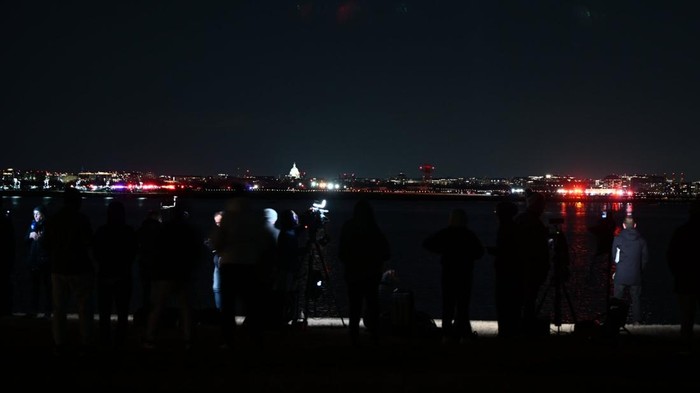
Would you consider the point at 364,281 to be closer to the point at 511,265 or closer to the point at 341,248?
the point at 341,248

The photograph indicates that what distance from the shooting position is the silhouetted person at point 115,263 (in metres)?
8.89

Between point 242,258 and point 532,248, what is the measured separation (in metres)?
3.40

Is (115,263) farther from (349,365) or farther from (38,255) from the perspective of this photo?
(38,255)

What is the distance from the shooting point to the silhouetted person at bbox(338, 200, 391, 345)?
8.94 metres

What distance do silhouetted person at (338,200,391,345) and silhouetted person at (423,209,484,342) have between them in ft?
2.00

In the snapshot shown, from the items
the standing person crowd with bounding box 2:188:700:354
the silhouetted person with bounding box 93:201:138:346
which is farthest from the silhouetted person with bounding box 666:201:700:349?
the silhouetted person with bounding box 93:201:138:346

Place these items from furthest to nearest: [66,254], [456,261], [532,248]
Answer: [532,248], [456,261], [66,254]

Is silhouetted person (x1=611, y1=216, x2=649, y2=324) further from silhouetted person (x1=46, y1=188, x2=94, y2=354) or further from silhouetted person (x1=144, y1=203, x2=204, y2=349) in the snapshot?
silhouetted person (x1=46, y1=188, x2=94, y2=354)

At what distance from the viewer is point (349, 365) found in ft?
25.9

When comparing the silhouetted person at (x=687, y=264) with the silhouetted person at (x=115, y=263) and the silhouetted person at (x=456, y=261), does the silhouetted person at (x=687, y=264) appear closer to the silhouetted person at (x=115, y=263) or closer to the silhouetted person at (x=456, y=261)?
the silhouetted person at (x=456, y=261)

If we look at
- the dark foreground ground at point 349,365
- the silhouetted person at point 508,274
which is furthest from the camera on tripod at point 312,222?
the silhouetted person at point 508,274

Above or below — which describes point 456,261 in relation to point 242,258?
below

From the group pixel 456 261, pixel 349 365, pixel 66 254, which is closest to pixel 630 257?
pixel 456 261

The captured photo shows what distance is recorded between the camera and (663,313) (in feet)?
65.2
